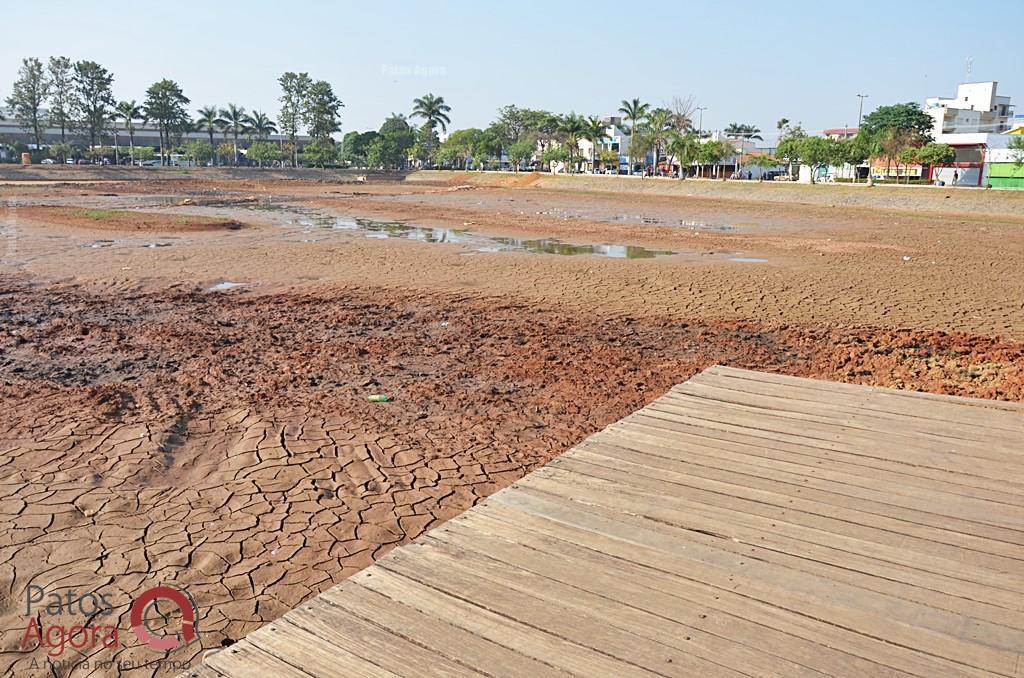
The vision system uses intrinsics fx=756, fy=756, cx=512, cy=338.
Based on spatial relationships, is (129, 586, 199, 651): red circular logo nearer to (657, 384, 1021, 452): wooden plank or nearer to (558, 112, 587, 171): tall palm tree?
(657, 384, 1021, 452): wooden plank

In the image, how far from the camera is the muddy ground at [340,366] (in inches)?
187


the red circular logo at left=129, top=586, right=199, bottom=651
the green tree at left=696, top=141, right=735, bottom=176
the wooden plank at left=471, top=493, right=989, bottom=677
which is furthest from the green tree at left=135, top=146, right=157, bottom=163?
the wooden plank at left=471, top=493, right=989, bottom=677

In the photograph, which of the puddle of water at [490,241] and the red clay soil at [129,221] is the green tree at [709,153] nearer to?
the puddle of water at [490,241]

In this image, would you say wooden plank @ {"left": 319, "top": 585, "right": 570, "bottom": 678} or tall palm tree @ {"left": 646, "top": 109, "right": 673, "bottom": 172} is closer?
wooden plank @ {"left": 319, "top": 585, "right": 570, "bottom": 678}

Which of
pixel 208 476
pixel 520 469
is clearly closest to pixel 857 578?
pixel 520 469

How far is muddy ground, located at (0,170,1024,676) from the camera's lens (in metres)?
4.76

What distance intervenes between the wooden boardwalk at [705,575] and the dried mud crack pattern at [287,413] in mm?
1578

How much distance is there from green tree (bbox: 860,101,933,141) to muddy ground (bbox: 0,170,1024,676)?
191 ft

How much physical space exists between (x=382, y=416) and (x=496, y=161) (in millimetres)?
95705

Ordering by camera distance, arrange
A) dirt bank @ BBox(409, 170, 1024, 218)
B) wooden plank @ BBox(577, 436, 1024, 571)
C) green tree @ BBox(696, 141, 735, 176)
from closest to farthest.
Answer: wooden plank @ BBox(577, 436, 1024, 571) → dirt bank @ BBox(409, 170, 1024, 218) → green tree @ BBox(696, 141, 735, 176)

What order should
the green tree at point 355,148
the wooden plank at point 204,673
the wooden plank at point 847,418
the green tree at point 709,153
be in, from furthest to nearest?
the green tree at point 355,148
the green tree at point 709,153
the wooden plank at point 847,418
the wooden plank at point 204,673

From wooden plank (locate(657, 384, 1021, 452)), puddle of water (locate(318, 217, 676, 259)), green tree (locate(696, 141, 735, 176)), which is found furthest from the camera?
green tree (locate(696, 141, 735, 176))

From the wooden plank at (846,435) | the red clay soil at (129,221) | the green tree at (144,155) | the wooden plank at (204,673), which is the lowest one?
the wooden plank at (204,673)

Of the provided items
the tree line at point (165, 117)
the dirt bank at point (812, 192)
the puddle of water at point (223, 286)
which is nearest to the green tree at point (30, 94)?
the tree line at point (165, 117)
